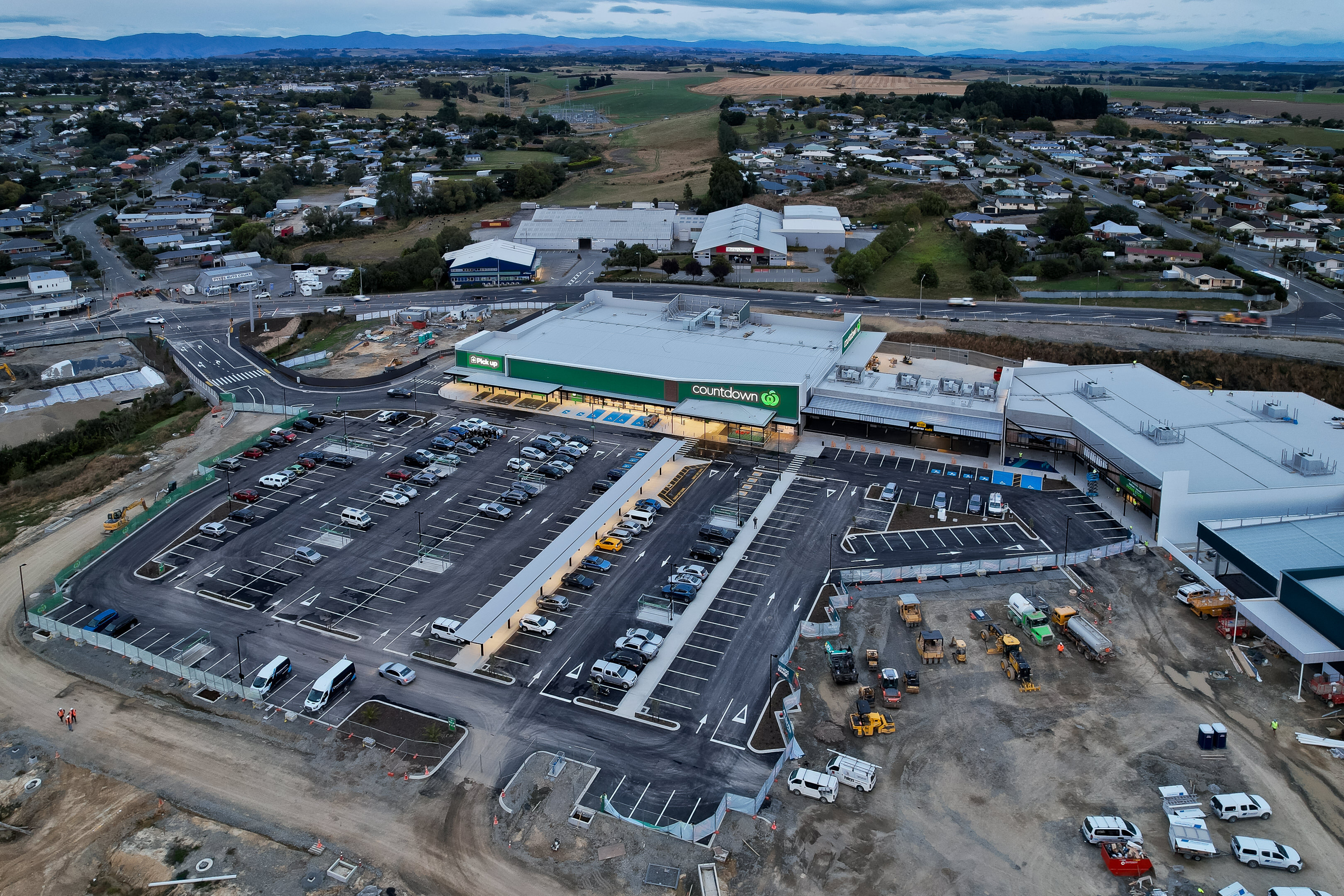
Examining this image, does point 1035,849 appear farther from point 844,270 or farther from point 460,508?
point 844,270

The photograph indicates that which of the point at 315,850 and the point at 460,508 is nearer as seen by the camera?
the point at 315,850

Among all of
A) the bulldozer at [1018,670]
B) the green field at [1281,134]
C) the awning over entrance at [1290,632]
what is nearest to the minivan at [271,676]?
the bulldozer at [1018,670]

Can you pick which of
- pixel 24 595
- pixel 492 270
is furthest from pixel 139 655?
pixel 492 270

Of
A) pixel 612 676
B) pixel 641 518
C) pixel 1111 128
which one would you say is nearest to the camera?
pixel 612 676

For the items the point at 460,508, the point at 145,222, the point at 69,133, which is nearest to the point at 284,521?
the point at 460,508

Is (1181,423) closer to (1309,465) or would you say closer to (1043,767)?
(1309,465)

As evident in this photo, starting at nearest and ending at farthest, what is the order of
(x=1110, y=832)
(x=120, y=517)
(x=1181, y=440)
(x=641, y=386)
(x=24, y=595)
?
(x=1110, y=832) < (x=24, y=595) < (x=120, y=517) < (x=1181, y=440) < (x=641, y=386)
